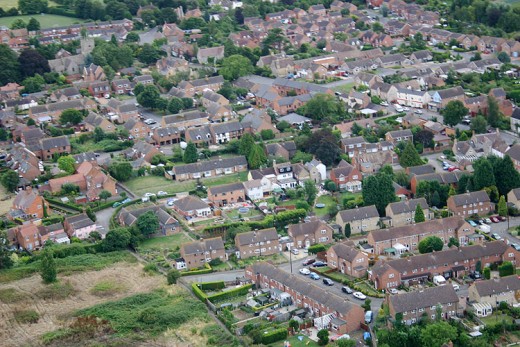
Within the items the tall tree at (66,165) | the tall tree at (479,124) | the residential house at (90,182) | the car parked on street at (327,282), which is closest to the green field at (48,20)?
the tall tree at (66,165)

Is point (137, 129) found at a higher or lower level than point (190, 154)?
lower

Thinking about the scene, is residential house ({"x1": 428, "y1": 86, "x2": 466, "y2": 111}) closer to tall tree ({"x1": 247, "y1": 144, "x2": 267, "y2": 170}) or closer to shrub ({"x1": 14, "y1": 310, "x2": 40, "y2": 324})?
tall tree ({"x1": 247, "y1": 144, "x2": 267, "y2": 170})

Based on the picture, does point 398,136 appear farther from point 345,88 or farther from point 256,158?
point 345,88

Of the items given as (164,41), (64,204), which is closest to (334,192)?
(64,204)

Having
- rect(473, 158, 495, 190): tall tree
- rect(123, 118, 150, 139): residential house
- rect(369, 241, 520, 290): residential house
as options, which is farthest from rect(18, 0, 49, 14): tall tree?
rect(369, 241, 520, 290): residential house

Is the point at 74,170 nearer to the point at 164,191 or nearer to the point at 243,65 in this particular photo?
the point at 164,191

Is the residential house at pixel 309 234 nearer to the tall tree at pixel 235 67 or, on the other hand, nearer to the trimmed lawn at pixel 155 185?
the trimmed lawn at pixel 155 185

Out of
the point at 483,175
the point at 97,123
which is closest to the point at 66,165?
the point at 97,123
